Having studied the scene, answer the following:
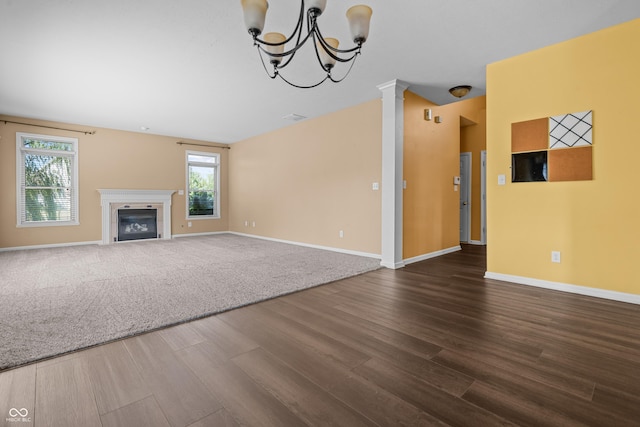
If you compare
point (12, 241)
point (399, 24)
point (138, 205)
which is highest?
point (399, 24)

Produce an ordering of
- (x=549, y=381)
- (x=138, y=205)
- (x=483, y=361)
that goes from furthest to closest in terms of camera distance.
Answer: (x=138, y=205), (x=483, y=361), (x=549, y=381)

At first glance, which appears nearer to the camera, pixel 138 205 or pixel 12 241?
pixel 12 241

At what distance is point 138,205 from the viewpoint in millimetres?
6867

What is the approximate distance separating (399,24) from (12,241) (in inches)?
297

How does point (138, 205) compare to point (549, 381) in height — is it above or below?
above

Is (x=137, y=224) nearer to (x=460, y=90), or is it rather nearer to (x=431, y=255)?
(x=431, y=255)

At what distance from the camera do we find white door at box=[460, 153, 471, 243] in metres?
6.52

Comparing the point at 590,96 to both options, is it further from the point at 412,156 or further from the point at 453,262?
the point at 453,262

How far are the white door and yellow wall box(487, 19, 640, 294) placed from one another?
3.24 metres

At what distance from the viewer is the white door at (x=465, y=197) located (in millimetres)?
6523

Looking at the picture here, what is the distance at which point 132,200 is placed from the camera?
677cm

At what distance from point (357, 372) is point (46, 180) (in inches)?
287

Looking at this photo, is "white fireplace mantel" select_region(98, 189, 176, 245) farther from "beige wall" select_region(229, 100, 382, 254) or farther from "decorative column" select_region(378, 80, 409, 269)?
"decorative column" select_region(378, 80, 409, 269)

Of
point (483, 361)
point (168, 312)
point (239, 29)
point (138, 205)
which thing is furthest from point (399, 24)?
point (138, 205)
